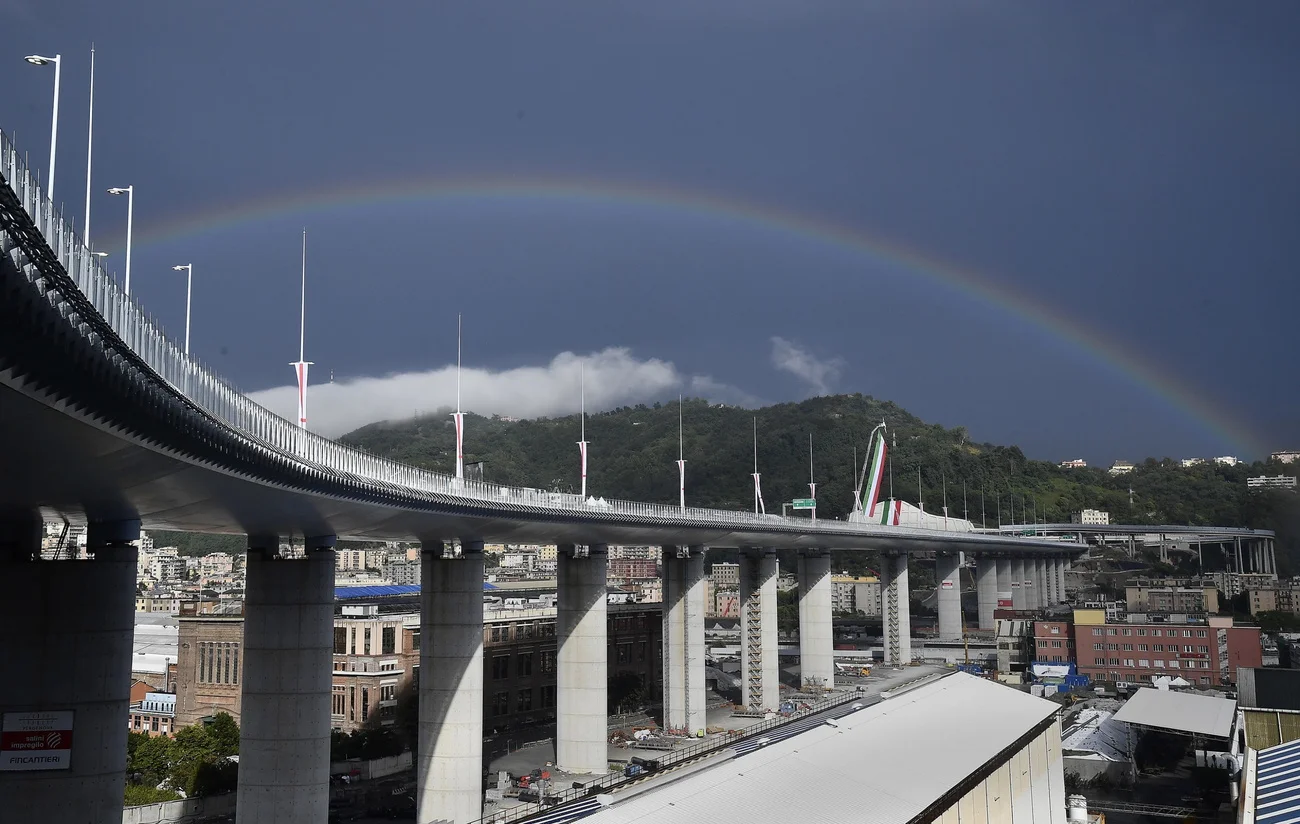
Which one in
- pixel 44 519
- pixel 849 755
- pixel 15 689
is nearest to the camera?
pixel 15 689

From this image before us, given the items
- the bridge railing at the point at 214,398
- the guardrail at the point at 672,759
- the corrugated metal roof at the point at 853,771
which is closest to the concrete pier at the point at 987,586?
the guardrail at the point at 672,759

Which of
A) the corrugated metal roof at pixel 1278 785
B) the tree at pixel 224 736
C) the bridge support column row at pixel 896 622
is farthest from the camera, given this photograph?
the bridge support column row at pixel 896 622

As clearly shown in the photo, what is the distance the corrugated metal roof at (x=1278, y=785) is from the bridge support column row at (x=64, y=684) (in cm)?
3632

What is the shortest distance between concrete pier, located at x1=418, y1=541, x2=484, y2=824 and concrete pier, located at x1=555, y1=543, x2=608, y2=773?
13.4 meters

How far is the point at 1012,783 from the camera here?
50.0 metres

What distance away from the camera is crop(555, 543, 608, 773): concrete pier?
238ft

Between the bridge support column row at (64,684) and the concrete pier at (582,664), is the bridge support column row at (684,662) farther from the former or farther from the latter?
the bridge support column row at (64,684)

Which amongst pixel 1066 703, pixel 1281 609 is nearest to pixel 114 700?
pixel 1066 703

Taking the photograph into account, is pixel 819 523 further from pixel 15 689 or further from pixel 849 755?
pixel 15 689

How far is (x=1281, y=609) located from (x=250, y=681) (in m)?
147

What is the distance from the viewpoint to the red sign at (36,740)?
33906 mm

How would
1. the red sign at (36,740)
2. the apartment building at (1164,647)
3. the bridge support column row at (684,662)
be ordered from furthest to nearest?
the apartment building at (1164,647) < the bridge support column row at (684,662) < the red sign at (36,740)

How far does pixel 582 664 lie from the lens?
243 feet

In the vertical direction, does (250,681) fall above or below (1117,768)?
above
